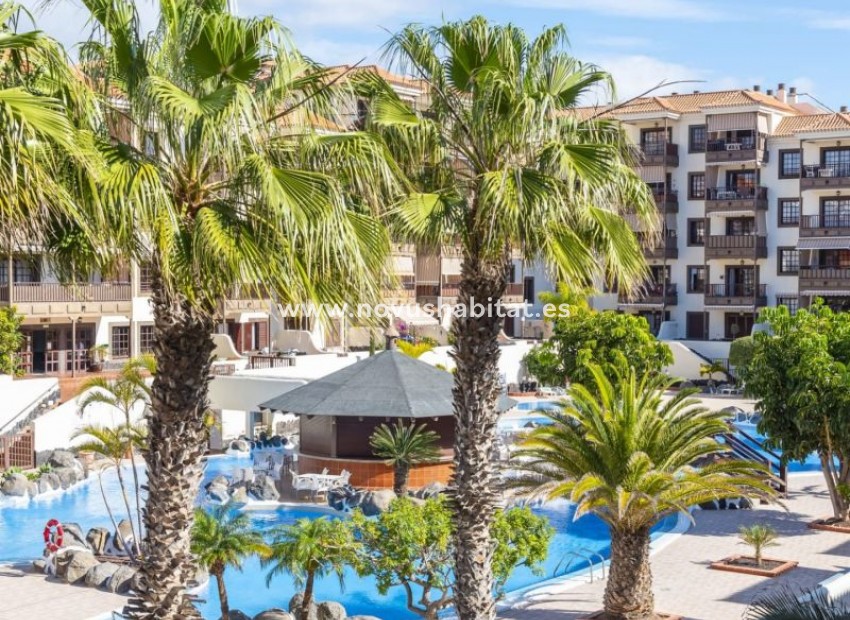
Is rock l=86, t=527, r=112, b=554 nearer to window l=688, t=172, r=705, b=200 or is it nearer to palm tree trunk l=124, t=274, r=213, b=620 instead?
palm tree trunk l=124, t=274, r=213, b=620

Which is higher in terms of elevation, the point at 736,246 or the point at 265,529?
the point at 736,246

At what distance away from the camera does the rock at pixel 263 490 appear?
1260 inches

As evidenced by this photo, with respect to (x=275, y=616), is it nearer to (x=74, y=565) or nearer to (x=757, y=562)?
(x=74, y=565)

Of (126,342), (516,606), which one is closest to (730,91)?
(126,342)

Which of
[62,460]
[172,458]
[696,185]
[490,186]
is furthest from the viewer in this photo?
[696,185]

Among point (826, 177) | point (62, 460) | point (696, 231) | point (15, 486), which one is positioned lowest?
point (15, 486)

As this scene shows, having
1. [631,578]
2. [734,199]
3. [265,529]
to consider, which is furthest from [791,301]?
[631,578]

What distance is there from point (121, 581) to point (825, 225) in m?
47.9

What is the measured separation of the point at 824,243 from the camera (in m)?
60.2

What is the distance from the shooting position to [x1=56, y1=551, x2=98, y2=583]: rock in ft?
75.0

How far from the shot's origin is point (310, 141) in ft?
36.5

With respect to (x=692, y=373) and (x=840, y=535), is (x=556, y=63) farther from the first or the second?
(x=692, y=373)

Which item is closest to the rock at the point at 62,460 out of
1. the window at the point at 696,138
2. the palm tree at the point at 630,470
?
the palm tree at the point at 630,470

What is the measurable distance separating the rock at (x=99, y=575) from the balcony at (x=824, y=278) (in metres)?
46.0
